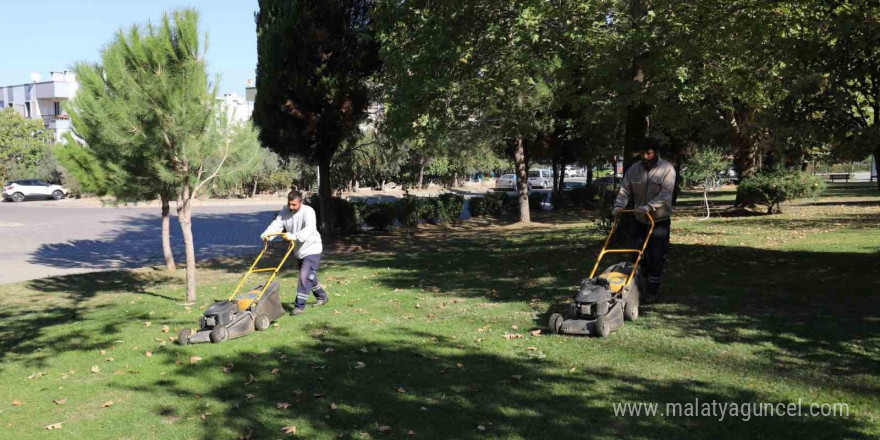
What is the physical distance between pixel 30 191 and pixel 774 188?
42.6 meters

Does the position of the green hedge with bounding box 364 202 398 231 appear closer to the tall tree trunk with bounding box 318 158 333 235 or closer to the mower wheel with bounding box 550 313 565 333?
the tall tree trunk with bounding box 318 158 333 235

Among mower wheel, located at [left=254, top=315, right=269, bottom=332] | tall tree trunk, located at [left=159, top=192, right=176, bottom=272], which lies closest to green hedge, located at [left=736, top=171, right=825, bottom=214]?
tall tree trunk, located at [left=159, top=192, right=176, bottom=272]

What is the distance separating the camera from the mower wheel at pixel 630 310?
23.0 ft

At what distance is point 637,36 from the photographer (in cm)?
1034

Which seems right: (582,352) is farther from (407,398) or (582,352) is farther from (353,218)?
(353,218)

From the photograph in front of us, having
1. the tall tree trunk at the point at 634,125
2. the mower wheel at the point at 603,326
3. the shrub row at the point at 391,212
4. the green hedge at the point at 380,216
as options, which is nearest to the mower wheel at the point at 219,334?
the mower wheel at the point at 603,326

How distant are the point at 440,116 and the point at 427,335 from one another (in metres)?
7.29

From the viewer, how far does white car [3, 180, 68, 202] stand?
40.8 metres

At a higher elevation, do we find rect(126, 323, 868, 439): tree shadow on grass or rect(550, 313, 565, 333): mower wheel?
rect(550, 313, 565, 333): mower wheel

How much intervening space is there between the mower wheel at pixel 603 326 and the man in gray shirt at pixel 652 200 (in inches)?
58.5

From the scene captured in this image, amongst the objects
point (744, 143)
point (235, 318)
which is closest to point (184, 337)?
point (235, 318)

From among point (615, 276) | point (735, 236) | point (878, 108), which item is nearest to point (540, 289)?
point (615, 276)

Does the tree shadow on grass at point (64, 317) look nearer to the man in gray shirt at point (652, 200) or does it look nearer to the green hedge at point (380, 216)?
the man in gray shirt at point (652, 200)

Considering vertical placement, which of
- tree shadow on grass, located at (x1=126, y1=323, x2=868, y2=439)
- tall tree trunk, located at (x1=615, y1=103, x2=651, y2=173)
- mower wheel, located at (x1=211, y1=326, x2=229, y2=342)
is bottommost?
tree shadow on grass, located at (x1=126, y1=323, x2=868, y2=439)
